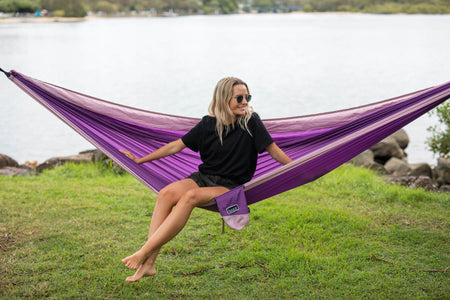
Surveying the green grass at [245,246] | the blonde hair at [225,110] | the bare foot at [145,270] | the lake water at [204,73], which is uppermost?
the blonde hair at [225,110]

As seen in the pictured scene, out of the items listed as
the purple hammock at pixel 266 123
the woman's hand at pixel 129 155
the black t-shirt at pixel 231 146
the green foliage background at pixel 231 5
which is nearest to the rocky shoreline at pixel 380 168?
the purple hammock at pixel 266 123

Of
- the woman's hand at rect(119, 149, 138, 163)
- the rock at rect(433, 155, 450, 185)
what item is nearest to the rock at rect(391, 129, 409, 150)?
the rock at rect(433, 155, 450, 185)

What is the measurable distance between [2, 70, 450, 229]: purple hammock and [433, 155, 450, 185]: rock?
2.91 metres

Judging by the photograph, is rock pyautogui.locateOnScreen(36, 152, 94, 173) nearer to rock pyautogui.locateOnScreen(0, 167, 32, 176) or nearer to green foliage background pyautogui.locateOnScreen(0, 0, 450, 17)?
rock pyautogui.locateOnScreen(0, 167, 32, 176)

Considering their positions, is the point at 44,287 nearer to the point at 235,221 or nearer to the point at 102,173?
the point at 235,221

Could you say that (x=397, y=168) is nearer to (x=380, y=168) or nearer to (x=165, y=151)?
(x=380, y=168)

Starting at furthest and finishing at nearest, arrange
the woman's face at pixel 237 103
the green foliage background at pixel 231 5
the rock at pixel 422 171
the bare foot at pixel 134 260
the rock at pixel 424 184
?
the green foliage background at pixel 231 5 < the rock at pixel 422 171 < the rock at pixel 424 184 < the woman's face at pixel 237 103 < the bare foot at pixel 134 260

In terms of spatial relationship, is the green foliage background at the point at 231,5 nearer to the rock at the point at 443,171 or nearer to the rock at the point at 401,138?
the rock at the point at 401,138

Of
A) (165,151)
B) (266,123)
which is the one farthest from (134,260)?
(266,123)

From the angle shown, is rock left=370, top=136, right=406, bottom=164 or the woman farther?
rock left=370, top=136, right=406, bottom=164

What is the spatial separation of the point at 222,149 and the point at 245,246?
811mm

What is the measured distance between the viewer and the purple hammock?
2557 mm

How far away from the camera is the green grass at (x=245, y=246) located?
8.43 feet

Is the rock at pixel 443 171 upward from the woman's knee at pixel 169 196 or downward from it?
downward
